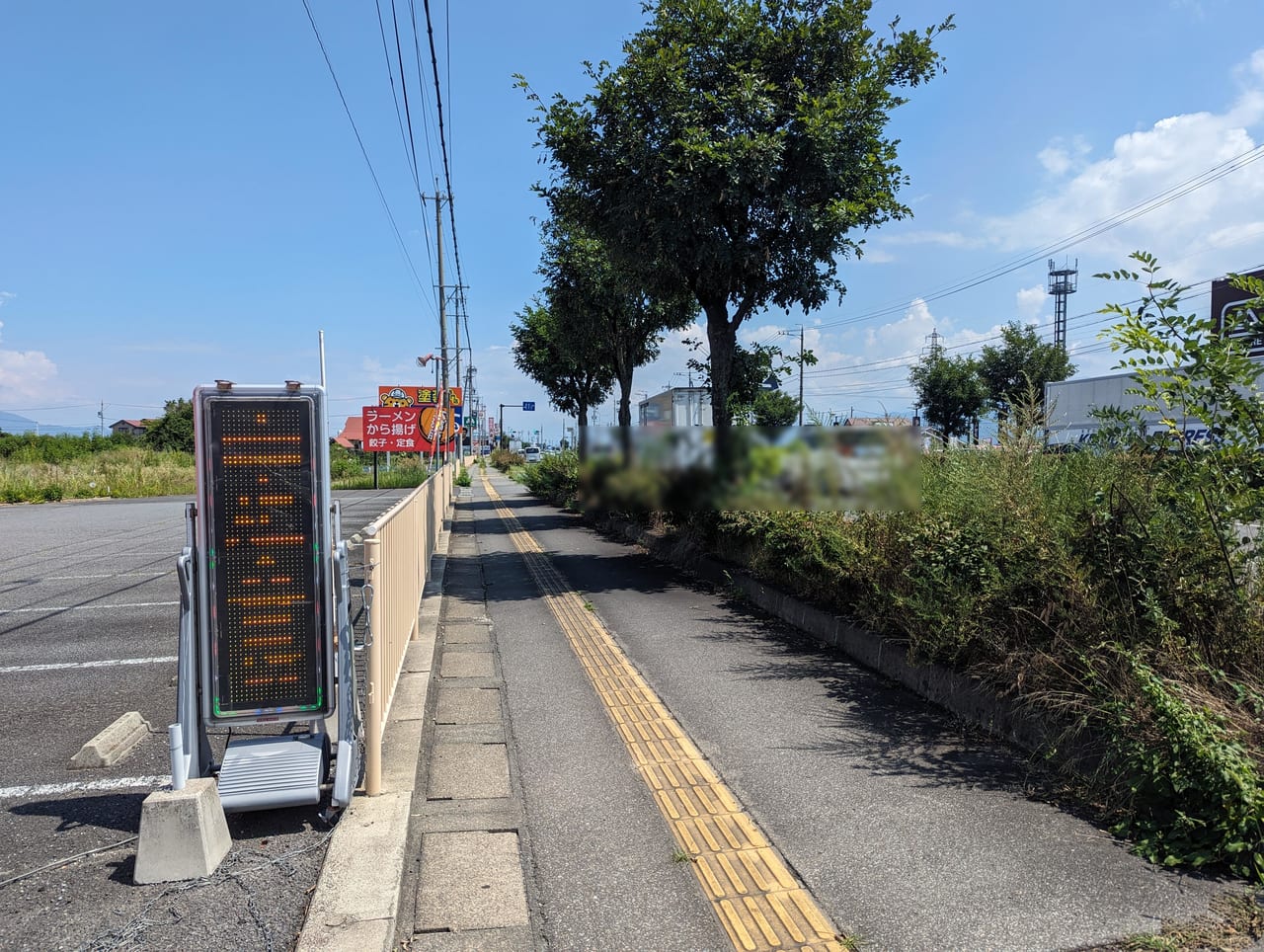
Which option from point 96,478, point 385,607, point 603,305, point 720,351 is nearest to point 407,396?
point 96,478

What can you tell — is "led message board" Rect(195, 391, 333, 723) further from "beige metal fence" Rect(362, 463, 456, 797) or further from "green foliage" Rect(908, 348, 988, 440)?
"green foliage" Rect(908, 348, 988, 440)

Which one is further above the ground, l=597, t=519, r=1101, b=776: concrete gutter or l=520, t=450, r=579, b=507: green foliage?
l=520, t=450, r=579, b=507: green foliage

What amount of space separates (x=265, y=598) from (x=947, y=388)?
162ft

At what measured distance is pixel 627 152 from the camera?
11078 millimetres

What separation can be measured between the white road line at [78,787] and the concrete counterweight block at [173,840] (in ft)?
3.84

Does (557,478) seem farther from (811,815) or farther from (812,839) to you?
(812,839)

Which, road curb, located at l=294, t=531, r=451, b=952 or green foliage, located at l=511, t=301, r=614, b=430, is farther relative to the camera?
green foliage, located at l=511, t=301, r=614, b=430

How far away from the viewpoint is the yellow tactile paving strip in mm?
3139

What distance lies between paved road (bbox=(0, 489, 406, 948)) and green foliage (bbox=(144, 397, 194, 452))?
69607 mm

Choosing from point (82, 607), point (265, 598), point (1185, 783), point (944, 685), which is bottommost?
point (82, 607)

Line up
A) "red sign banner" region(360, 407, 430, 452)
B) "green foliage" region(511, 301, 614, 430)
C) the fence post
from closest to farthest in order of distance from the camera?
the fence post → "green foliage" region(511, 301, 614, 430) → "red sign banner" region(360, 407, 430, 452)

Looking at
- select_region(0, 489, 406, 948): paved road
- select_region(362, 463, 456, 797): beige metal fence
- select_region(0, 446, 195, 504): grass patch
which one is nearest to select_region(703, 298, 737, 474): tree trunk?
select_region(362, 463, 456, 797): beige metal fence

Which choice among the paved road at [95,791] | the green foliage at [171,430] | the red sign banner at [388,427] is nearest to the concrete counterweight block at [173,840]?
the paved road at [95,791]

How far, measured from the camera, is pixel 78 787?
4.43 metres
